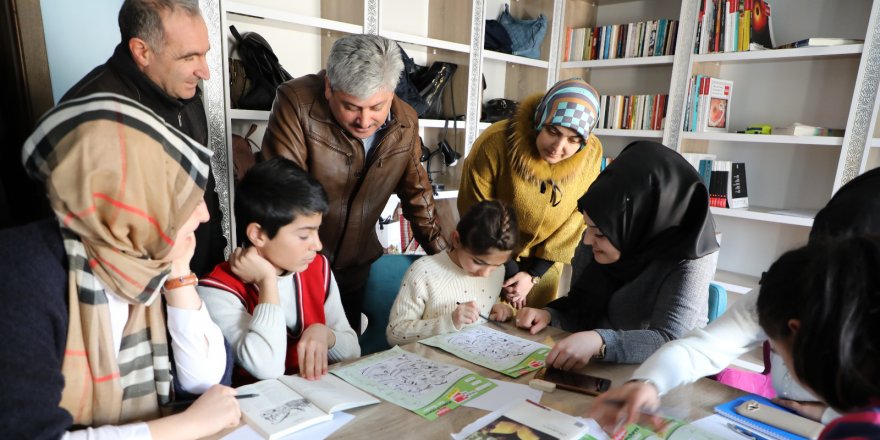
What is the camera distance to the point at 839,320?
0.60 meters

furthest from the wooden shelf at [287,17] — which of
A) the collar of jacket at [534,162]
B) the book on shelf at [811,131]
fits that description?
the book on shelf at [811,131]

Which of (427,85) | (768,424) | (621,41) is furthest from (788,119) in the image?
(768,424)

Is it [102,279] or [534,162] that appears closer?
[102,279]

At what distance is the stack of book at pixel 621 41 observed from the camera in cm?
318

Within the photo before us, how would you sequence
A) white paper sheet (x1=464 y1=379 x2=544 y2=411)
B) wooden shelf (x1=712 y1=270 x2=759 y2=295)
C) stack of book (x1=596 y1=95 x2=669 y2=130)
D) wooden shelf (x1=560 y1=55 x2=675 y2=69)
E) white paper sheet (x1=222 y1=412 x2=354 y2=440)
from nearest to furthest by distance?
white paper sheet (x1=222 y1=412 x2=354 y2=440), white paper sheet (x1=464 y1=379 x2=544 y2=411), wooden shelf (x1=712 y1=270 x2=759 y2=295), wooden shelf (x1=560 y1=55 x2=675 y2=69), stack of book (x1=596 y1=95 x2=669 y2=130)

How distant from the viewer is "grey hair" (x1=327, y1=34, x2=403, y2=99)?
1480 mm

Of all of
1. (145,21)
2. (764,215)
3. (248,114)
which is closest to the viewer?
(145,21)

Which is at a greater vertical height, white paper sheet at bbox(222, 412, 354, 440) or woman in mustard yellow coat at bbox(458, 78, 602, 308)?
woman in mustard yellow coat at bbox(458, 78, 602, 308)

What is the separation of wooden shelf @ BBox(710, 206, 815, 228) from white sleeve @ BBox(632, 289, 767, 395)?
6.46 ft

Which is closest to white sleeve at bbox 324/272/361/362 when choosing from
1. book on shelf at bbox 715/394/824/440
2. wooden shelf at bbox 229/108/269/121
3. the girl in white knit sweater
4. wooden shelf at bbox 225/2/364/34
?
the girl in white knit sweater

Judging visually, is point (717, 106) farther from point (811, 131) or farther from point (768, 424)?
point (768, 424)

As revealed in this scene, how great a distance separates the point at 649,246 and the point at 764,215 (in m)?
1.91

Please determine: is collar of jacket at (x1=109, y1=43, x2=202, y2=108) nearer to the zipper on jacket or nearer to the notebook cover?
the zipper on jacket

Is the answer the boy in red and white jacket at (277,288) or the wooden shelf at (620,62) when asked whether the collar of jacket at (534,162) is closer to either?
the boy in red and white jacket at (277,288)
